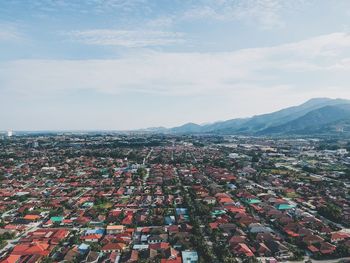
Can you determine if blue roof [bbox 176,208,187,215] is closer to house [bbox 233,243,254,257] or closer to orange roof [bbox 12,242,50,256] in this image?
house [bbox 233,243,254,257]

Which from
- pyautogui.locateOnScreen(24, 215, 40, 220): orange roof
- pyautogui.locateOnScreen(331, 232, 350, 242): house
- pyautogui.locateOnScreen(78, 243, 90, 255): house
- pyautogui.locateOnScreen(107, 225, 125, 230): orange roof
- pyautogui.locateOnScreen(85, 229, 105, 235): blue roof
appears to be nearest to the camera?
pyautogui.locateOnScreen(78, 243, 90, 255): house

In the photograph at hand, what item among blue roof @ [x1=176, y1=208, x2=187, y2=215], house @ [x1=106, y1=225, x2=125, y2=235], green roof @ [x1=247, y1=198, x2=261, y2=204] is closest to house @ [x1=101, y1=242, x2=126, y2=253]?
house @ [x1=106, y1=225, x2=125, y2=235]

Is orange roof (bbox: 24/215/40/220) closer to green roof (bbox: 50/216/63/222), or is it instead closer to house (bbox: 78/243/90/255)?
green roof (bbox: 50/216/63/222)

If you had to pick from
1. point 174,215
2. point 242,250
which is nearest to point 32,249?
point 174,215

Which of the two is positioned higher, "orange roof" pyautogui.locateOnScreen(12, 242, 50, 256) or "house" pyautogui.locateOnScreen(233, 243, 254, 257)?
"orange roof" pyautogui.locateOnScreen(12, 242, 50, 256)

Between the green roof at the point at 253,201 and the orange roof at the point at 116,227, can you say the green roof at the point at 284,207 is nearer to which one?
the green roof at the point at 253,201

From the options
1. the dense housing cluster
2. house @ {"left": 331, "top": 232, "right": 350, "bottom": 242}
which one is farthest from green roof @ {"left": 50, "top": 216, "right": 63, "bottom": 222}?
house @ {"left": 331, "top": 232, "right": 350, "bottom": 242}

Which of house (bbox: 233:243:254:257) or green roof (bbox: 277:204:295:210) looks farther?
green roof (bbox: 277:204:295:210)

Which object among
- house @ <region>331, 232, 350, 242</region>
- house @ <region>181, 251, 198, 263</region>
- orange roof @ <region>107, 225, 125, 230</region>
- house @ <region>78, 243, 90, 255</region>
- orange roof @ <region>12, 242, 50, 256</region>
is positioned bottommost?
house @ <region>331, 232, 350, 242</region>

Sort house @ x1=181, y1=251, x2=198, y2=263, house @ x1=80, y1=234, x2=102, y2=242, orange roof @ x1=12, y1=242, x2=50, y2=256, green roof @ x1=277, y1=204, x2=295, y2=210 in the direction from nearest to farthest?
house @ x1=181, y1=251, x2=198, y2=263 < orange roof @ x1=12, y1=242, x2=50, y2=256 < house @ x1=80, y1=234, x2=102, y2=242 < green roof @ x1=277, y1=204, x2=295, y2=210

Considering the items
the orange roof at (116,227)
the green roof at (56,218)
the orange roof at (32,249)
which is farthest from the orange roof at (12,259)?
the green roof at (56,218)
